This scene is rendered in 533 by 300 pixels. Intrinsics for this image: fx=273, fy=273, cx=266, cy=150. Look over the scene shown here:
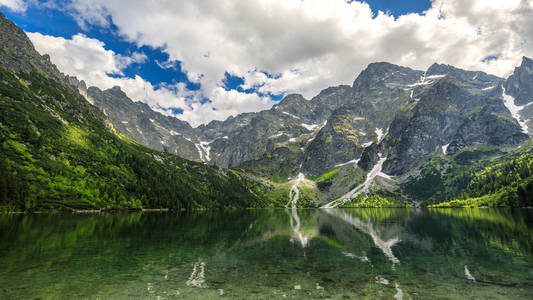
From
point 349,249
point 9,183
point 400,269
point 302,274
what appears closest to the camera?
point 302,274

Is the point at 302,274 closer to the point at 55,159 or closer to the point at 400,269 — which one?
the point at 400,269

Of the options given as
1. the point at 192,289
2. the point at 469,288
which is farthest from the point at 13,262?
the point at 469,288

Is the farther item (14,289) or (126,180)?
(126,180)

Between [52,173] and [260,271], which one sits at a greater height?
[52,173]

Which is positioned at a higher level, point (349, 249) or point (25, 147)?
point (25, 147)

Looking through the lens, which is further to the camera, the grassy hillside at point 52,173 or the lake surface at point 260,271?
the grassy hillside at point 52,173

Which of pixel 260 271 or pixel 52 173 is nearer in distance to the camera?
pixel 260 271

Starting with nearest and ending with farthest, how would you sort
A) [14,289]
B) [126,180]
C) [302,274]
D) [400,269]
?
1. [14,289]
2. [302,274]
3. [400,269]
4. [126,180]

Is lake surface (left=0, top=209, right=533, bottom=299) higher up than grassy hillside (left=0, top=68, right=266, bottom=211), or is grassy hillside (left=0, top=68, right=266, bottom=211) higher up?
grassy hillside (left=0, top=68, right=266, bottom=211)

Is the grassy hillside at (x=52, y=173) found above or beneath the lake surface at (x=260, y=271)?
above

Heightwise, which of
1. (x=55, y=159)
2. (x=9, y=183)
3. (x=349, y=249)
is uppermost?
(x=55, y=159)

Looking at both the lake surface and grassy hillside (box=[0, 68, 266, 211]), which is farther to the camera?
grassy hillside (box=[0, 68, 266, 211])

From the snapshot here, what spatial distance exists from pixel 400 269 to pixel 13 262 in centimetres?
3771

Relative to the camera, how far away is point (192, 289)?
2036 cm
